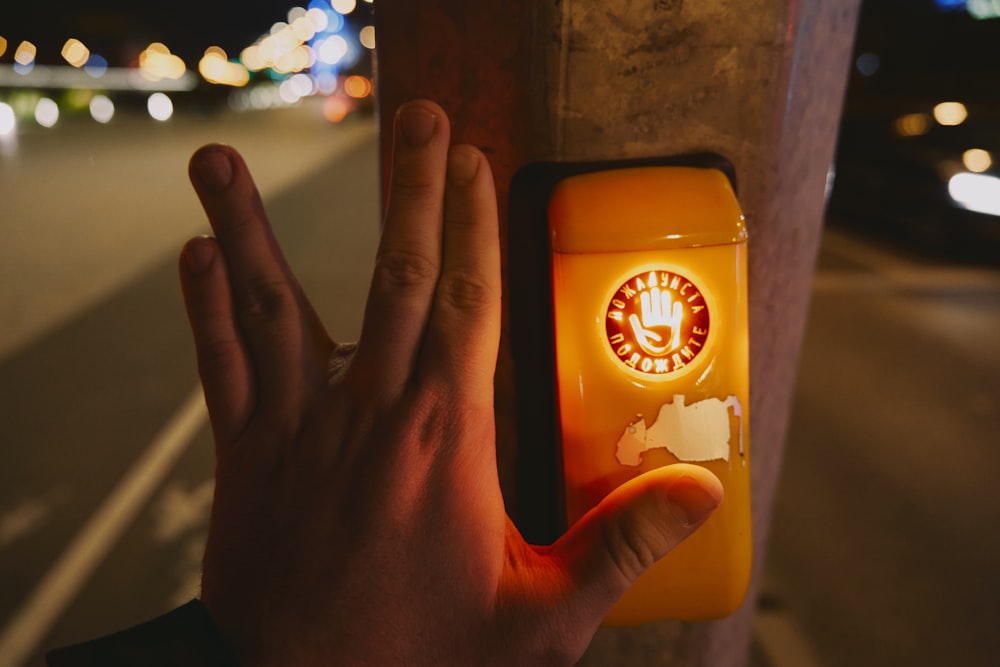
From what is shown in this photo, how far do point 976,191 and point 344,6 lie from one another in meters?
57.7

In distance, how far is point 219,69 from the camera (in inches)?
1697

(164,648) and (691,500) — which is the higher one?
(691,500)

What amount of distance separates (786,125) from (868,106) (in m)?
14.8

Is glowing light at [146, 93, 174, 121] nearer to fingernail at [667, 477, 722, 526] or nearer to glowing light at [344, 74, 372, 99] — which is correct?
glowing light at [344, 74, 372, 99]

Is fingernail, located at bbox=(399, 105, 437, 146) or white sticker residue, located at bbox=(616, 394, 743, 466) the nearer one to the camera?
fingernail, located at bbox=(399, 105, 437, 146)

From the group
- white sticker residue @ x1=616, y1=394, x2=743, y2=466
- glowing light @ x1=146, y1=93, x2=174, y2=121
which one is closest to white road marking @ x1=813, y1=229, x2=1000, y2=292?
white sticker residue @ x1=616, y1=394, x2=743, y2=466

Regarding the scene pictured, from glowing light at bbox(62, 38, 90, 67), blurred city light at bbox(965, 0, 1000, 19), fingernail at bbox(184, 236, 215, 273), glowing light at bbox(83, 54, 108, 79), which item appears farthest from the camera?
glowing light at bbox(62, 38, 90, 67)

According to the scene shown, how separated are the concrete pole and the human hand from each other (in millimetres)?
123

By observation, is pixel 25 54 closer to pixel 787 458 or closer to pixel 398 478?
pixel 787 458

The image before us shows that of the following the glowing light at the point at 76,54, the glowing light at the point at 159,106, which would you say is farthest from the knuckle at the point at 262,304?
the glowing light at the point at 76,54

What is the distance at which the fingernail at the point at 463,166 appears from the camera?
39.1 inches

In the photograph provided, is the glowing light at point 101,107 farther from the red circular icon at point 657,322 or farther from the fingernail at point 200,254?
the red circular icon at point 657,322

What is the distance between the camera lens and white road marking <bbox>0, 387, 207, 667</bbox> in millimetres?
3064

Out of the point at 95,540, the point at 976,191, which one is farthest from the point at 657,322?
the point at 976,191
